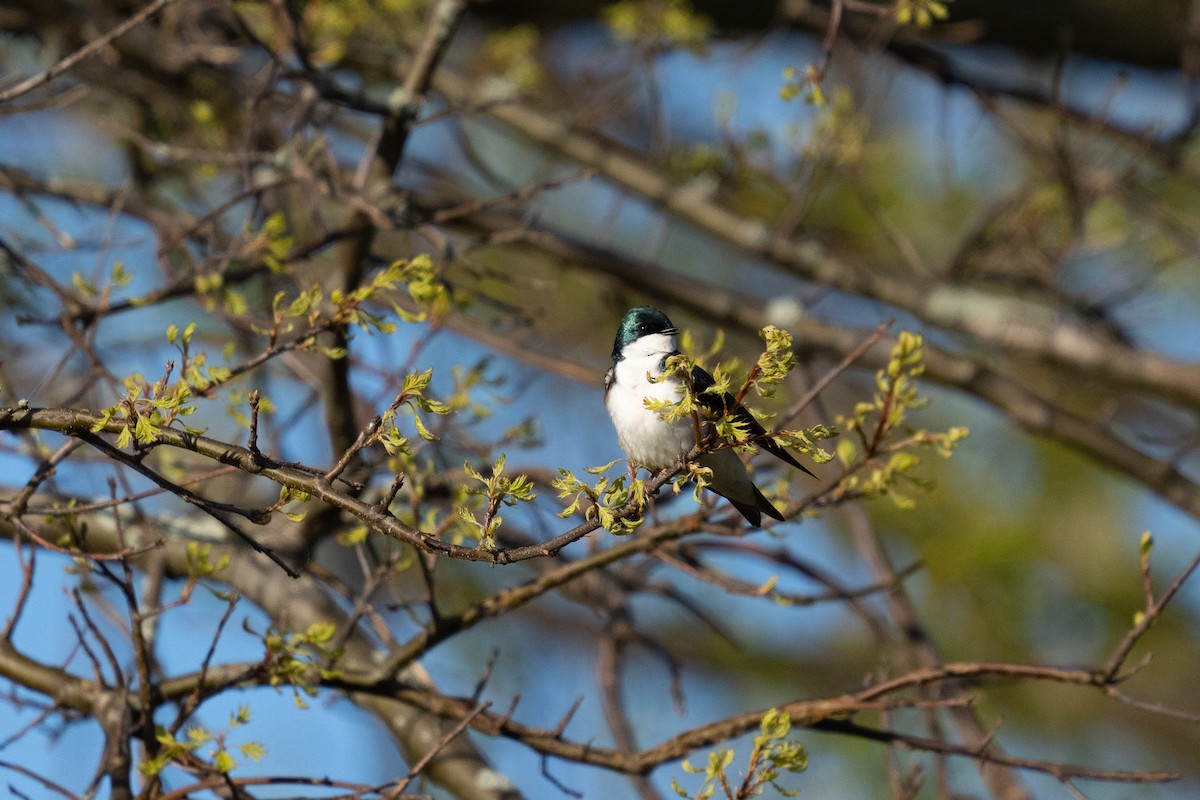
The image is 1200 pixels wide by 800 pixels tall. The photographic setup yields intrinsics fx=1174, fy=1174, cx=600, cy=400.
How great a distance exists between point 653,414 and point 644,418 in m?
0.04

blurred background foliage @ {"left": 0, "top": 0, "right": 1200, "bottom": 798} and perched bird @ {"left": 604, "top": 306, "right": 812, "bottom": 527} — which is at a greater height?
blurred background foliage @ {"left": 0, "top": 0, "right": 1200, "bottom": 798}

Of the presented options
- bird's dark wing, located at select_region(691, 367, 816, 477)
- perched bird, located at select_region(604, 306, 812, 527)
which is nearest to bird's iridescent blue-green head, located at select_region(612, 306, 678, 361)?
perched bird, located at select_region(604, 306, 812, 527)

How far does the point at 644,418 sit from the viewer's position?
3127mm

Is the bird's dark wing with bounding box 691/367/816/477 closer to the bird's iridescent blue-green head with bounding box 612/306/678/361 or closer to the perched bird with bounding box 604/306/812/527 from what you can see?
the perched bird with bounding box 604/306/812/527

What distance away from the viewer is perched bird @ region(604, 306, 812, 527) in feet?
10.3

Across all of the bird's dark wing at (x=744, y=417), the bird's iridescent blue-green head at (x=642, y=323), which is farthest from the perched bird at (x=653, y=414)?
the bird's dark wing at (x=744, y=417)

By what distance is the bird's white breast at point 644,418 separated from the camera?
123 inches

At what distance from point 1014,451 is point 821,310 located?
2.51 m

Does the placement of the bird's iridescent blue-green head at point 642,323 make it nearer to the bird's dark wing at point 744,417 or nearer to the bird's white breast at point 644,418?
the bird's white breast at point 644,418

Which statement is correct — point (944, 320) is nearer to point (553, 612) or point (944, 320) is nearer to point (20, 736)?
point (20, 736)

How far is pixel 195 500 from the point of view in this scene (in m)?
2.08

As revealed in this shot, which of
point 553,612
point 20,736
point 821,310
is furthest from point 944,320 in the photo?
point 553,612

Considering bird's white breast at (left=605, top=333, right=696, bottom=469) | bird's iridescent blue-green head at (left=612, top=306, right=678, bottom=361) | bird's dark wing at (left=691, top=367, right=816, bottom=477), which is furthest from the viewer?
bird's iridescent blue-green head at (left=612, top=306, right=678, bottom=361)

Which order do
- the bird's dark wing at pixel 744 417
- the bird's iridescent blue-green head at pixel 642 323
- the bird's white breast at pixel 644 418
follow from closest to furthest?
the bird's dark wing at pixel 744 417
the bird's white breast at pixel 644 418
the bird's iridescent blue-green head at pixel 642 323
